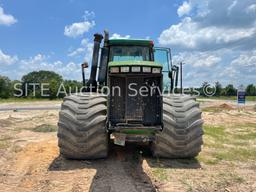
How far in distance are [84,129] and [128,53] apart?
106 inches

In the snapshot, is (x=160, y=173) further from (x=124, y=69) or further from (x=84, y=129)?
(x=124, y=69)

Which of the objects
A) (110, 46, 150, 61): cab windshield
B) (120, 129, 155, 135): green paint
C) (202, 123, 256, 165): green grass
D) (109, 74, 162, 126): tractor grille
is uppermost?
(110, 46, 150, 61): cab windshield

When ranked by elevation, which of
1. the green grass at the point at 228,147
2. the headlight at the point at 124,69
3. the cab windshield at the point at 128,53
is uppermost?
the cab windshield at the point at 128,53

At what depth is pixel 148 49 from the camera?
10070mm

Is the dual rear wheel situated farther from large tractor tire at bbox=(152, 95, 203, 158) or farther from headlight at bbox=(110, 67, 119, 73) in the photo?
headlight at bbox=(110, 67, 119, 73)

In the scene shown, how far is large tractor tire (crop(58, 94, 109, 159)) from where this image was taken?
8.16 metres

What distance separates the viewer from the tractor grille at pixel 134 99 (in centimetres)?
783

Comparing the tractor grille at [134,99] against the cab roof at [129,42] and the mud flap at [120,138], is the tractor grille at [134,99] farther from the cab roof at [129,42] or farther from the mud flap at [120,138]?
the cab roof at [129,42]

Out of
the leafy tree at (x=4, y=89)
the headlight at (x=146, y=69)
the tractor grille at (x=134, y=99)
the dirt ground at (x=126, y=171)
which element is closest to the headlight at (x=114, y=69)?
the tractor grille at (x=134, y=99)

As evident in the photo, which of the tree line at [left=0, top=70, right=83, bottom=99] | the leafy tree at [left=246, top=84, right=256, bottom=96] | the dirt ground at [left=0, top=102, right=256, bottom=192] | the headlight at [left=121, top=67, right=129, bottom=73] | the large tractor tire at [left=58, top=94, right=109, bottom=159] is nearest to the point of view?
the dirt ground at [left=0, top=102, right=256, bottom=192]

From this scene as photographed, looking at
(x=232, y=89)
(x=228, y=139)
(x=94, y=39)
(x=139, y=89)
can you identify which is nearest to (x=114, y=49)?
(x=94, y=39)

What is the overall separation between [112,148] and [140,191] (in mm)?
3545

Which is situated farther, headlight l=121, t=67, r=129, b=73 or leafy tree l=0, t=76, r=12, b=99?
leafy tree l=0, t=76, r=12, b=99

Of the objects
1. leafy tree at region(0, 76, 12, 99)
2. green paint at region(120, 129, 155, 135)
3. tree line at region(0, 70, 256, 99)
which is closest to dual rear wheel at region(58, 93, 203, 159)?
green paint at region(120, 129, 155, 135)
